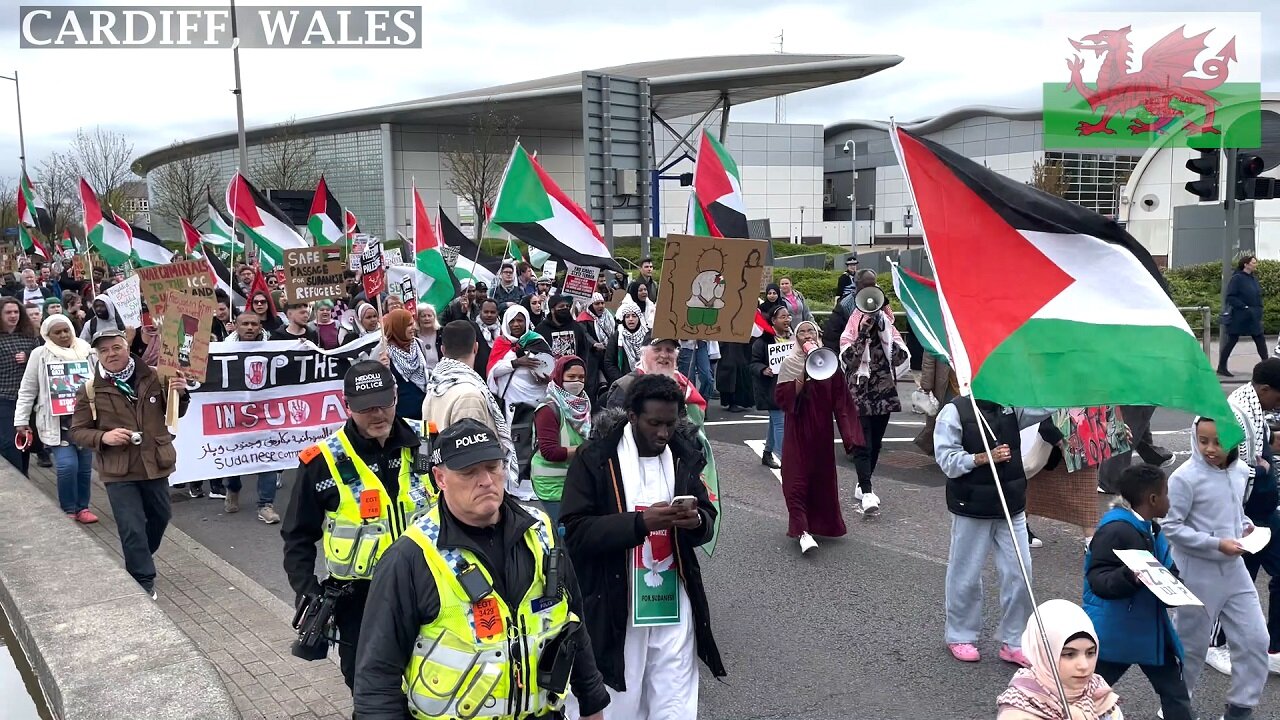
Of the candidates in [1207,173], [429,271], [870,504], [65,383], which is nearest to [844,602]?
[870,504]

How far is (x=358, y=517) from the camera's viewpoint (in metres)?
4.04

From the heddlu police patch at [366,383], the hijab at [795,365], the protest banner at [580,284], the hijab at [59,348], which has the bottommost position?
the hijab at [795,365]

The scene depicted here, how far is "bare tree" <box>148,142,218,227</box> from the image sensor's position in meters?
45.7

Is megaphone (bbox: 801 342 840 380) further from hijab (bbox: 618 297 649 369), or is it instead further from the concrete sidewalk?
the concrete sidewalk

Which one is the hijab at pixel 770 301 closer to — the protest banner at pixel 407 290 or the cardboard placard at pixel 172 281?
the protest banner at pixel 407 290

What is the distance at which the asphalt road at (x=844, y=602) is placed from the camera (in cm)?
536

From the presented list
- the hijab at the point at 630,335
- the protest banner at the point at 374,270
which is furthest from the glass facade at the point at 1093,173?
the protest banner at the point at 374,270

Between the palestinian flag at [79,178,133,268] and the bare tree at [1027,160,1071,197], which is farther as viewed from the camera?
the bare tree at [1027,160,1071,197]

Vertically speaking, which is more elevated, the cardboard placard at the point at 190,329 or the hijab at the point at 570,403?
the cardboard placard at the point at 190,329

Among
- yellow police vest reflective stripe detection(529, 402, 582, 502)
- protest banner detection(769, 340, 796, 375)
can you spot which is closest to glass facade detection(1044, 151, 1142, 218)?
protest banner detection(769, 340, 796, 375)

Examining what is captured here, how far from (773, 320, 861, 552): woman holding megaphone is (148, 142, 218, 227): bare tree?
37.8 m

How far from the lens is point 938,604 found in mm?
6691

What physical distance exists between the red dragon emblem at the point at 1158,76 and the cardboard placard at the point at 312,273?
3395cm

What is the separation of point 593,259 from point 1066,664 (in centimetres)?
747
